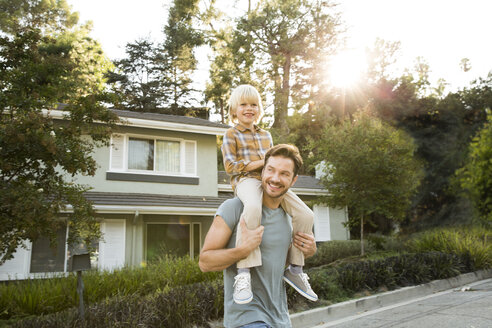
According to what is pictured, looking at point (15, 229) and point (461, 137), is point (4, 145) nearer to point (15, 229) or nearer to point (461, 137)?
point (15, 229)

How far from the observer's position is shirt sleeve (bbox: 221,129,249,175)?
2977 mm

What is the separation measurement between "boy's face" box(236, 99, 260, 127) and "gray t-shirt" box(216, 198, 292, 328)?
907mm

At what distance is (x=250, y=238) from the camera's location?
86.3 inches

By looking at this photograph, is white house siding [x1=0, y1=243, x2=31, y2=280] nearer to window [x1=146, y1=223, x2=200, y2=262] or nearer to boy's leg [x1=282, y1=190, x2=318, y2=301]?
window [x1=146, y1=223, x2=200, y2=262]

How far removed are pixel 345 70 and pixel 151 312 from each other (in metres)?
29.6

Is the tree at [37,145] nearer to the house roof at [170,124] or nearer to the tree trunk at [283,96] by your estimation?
the house roof at [170,124]

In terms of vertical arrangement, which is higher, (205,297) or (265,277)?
(265,277)

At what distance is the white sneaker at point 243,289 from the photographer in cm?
215

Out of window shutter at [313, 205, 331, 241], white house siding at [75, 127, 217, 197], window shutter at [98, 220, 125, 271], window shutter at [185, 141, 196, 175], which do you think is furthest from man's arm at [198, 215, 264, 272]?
window shutter at [313, 205, 331, 241]

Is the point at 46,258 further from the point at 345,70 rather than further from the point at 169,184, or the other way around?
the point at 345,70

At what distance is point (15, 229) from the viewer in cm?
729

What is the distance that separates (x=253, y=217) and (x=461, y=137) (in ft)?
74.9

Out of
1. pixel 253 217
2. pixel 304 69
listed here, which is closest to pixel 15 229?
pixel 253 217

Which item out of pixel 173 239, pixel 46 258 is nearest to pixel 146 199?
pixel 173 239
